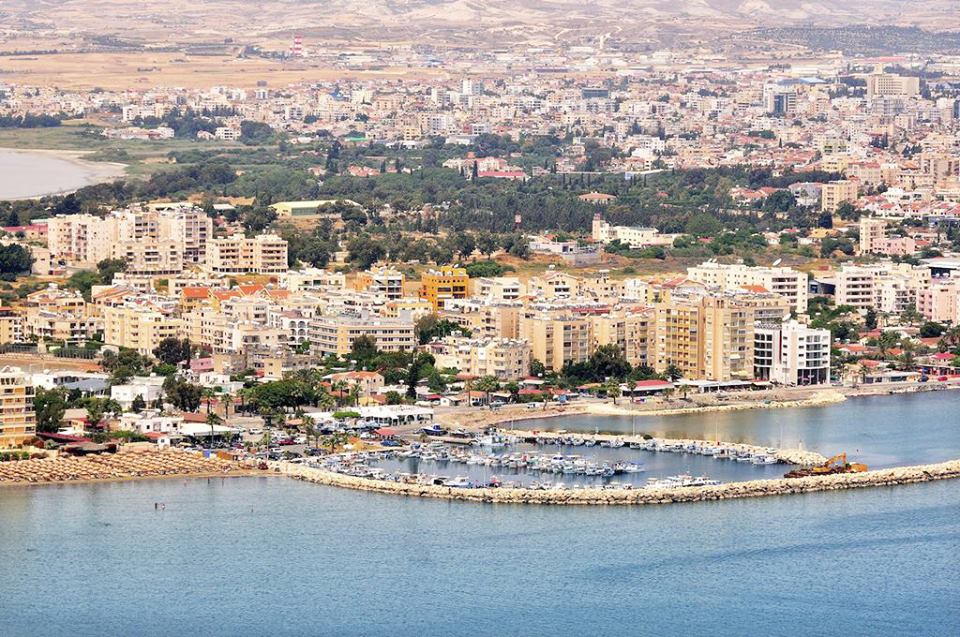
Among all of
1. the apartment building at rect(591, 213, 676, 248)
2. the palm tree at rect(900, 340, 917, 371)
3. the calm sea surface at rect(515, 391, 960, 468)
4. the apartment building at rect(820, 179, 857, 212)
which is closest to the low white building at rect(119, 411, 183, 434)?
the calm sea surface at rect(515, 391, 960, 468)

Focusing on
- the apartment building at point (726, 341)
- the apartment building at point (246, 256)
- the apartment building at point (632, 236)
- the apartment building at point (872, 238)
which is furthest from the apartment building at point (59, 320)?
the apartment building at point (872, 238)

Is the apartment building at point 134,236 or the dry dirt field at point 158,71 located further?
the dry dirt field at point 158,71

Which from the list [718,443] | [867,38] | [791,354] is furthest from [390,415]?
[867,38]

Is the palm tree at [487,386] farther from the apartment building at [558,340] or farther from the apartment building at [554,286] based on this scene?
the apartment building at [554,286]

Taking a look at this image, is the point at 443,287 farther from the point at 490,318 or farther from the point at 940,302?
the point at 940,302

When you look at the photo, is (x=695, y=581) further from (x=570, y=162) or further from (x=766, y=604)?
(x=570, y=162)

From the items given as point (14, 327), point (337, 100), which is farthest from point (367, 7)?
point (14, 327)
